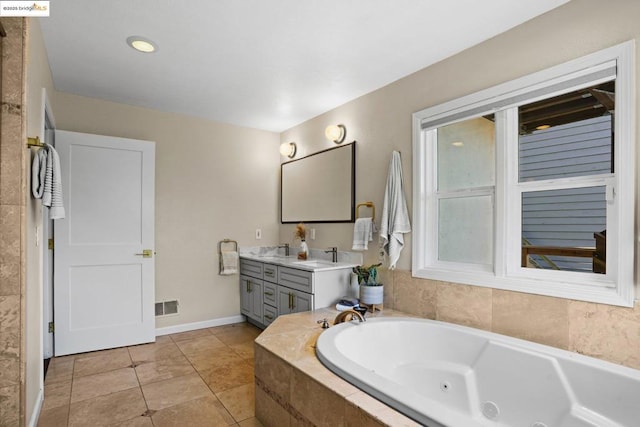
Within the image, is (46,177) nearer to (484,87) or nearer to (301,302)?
(301,302)

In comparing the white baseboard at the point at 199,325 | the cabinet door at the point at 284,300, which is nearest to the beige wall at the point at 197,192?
the white baseboard at the point at 199,325

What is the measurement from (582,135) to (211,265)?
11.7 ft

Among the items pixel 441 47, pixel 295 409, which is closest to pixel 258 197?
pixel 441 47

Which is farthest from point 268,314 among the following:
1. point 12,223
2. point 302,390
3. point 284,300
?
point 12,223

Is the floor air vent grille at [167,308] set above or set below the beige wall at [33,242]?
below

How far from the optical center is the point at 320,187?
12.6 feet

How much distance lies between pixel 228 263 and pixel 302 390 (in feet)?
8.56

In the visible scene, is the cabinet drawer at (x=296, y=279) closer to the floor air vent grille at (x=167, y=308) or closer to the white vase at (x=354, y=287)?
the white vase at (x=354, y=287)

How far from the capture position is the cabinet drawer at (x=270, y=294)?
3.53 metres

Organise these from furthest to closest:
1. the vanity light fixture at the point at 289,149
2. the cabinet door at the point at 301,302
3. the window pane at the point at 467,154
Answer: the vanity light fixture at the point at 289,149, the cabinet door at the point at 301,302, the window pane at the point at 467,154

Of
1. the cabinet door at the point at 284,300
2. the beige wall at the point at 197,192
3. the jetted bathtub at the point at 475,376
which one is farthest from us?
the beige wall at the point at 197,192

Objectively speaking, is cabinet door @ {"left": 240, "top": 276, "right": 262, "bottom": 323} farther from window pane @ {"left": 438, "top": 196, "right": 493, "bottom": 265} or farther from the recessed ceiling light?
the recessed ceiling light

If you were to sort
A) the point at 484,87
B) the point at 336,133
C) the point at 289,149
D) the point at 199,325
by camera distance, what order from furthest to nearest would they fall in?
1. the point at 289,149
2. the point at 199,325
3. the point at 336,133
4. the point at 484,87

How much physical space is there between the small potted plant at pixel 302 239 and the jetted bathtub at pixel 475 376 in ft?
4.95
